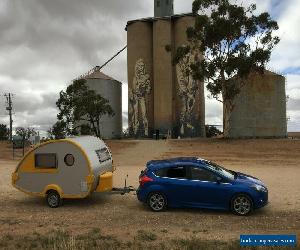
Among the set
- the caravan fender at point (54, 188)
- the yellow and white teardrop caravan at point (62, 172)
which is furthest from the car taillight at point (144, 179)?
the caravan fender at point (54, 188)

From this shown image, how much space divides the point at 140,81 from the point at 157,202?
171ft

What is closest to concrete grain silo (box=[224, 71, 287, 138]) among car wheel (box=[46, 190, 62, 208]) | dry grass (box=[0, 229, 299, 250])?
car wheel (box=[46, 190, 62, 208])

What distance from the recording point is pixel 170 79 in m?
63.4

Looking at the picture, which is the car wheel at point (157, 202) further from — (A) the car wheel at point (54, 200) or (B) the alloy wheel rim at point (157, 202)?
(A) the car wheel at point (54, 200)

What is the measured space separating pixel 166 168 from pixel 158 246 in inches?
165

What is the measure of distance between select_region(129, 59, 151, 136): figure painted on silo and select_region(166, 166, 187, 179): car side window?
51158mm

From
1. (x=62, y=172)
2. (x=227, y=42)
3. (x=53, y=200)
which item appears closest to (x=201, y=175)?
(x=62, y=172)

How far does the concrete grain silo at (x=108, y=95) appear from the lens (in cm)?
6875

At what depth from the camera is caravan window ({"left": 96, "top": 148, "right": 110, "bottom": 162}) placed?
50.4ft

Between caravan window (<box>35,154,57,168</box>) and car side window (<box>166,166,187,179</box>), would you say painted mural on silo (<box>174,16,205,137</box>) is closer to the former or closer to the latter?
caravan window (<box>35,154,57,168</box>)

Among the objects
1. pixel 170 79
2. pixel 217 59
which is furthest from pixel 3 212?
pixel 170 79

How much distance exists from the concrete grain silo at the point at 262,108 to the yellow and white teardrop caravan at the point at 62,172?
42168 mm

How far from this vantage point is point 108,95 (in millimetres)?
71250

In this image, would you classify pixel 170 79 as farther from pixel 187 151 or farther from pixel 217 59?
pixel 187 151
